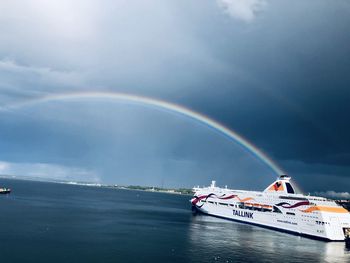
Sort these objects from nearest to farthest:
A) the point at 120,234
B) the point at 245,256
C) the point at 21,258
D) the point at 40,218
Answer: the point at 21,258 → the point at 245,256 → the point at 120,234 → the point at 40,218

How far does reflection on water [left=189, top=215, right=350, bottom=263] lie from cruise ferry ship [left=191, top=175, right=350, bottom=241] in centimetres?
337

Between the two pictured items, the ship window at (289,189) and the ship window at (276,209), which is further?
the ship window at (289,189)

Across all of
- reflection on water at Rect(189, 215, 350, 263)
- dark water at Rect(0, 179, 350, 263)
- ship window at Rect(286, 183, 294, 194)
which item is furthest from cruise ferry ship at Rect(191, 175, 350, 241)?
dark water at Rect(0, 179, 350, 263)

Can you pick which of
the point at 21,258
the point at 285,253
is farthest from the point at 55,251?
the point at 285,253

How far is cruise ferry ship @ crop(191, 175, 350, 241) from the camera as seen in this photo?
91.1 metres

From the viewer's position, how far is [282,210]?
102562mm

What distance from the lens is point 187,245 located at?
73.2 m

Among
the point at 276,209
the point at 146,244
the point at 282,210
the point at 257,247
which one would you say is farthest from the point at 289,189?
the point at 146,244

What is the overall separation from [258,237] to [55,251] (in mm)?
49174

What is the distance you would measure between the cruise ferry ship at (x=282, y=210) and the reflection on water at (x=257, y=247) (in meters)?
3.37

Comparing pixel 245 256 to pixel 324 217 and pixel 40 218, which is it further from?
pixel 40 218

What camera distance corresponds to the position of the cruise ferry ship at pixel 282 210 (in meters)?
91.1

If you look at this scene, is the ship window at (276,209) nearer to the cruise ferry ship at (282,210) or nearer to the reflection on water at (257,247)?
the cruise ferry ship at (282,210)

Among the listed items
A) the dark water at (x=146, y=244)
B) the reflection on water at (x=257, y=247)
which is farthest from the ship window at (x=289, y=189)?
the dark water at (x=146, y=244)
